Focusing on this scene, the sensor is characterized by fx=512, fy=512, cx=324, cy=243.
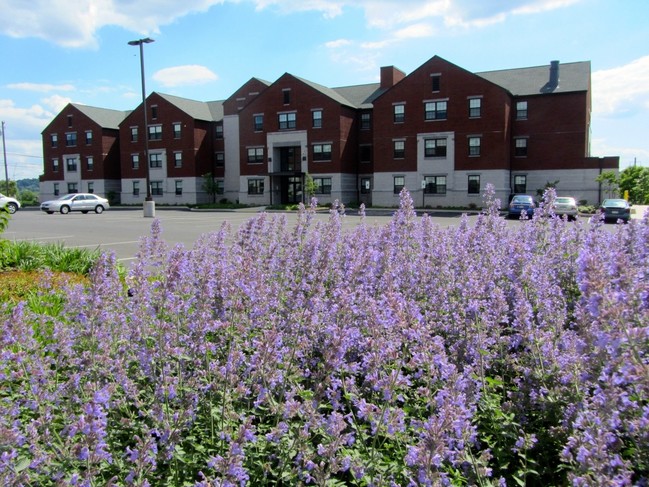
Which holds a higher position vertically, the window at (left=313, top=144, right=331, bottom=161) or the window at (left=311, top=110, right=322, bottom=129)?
the window at (left=311, top=110, right=322, bottom=129)

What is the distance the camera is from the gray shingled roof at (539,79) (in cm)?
4444

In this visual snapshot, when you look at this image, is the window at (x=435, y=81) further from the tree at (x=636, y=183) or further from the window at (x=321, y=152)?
the tree at (x=636, y=183)

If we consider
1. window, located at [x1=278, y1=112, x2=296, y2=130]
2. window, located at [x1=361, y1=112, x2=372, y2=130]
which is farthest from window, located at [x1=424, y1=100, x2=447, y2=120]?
window, located at [x1=278, y1=112, x2=296, y2=130]

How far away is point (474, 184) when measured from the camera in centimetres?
4491

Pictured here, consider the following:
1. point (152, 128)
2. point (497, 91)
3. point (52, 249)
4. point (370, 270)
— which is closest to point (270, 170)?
point (152, 128)

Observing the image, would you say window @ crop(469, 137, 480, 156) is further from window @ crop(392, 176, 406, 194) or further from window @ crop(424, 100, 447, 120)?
window @ crop(392, 176, 406, 194)

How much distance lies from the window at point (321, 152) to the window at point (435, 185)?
10020 mm

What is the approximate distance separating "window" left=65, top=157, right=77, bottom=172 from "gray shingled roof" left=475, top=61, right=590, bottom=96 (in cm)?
5019

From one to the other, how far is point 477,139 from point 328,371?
45.0 meters

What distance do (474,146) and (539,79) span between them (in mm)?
9562

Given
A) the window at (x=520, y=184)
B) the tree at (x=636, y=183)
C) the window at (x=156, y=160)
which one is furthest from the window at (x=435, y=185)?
the window at (x=156, y=160)

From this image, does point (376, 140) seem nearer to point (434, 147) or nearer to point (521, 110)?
point (434, 147)

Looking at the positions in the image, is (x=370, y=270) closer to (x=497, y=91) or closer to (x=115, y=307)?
(x=115, y=307)

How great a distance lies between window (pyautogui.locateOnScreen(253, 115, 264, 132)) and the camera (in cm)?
5423
